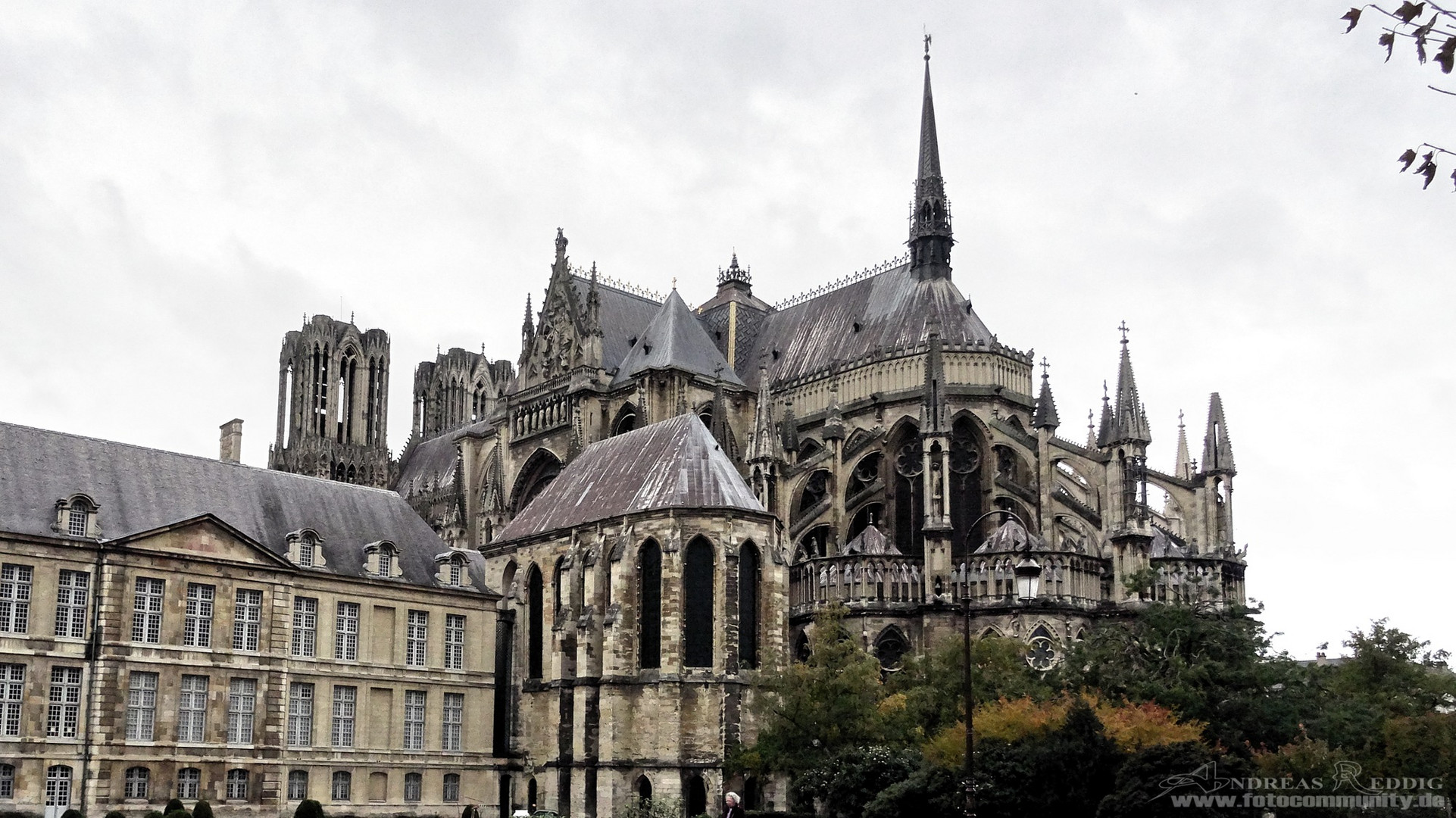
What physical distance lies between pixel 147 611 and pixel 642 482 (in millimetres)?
16672

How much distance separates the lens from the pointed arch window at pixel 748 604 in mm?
50469

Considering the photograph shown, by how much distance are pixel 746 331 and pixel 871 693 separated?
34.9 m

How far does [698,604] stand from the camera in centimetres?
5041

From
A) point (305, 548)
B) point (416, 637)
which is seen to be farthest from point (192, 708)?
point (416, 637)

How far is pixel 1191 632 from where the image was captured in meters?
44.0

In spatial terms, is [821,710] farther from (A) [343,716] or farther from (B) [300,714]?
(B) [300,714]

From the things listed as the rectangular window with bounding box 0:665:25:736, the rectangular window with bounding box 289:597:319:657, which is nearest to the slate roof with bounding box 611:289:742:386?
the rectangular window with bounding box 289:597:319:657

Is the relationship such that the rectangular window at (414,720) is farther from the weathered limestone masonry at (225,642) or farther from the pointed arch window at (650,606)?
the pointed arch window at (650,606)

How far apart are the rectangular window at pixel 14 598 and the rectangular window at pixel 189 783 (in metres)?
6.35

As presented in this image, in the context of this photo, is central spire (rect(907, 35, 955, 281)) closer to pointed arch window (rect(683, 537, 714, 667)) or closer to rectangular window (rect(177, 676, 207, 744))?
pointed arch window (rect(683, 537, 714, 667))

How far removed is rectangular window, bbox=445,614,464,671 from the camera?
53750 mm

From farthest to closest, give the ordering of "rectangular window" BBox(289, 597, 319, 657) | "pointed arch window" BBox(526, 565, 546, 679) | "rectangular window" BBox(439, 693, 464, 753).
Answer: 1. "pointed arch window" BBox(526, 565, 546, 679)
2. "rectangular window" BBox(439, 693, 464, 753)
3. "rectangular window" BBox(289, 597, 319, 657)

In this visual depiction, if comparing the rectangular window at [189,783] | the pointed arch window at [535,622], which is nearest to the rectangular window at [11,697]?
the rectangular window at [189,783]

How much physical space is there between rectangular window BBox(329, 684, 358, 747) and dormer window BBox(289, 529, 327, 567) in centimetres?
412
